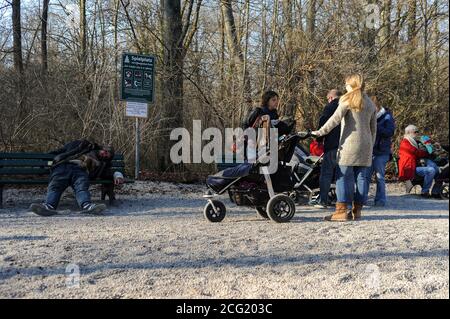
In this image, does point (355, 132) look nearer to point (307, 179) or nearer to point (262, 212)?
point (262, 212)

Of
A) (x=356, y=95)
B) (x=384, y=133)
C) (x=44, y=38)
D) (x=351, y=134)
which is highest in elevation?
(x=44, y=38)

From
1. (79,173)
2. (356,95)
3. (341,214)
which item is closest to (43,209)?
(79,173)

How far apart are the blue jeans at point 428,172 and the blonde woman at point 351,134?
144 inches

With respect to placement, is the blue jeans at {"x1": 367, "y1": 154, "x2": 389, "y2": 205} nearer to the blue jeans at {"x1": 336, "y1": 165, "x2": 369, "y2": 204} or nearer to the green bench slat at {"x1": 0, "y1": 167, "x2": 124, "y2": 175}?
the blue jeans at {"x1": 336, "y1": 165, "x2": 369, "y2": 204}

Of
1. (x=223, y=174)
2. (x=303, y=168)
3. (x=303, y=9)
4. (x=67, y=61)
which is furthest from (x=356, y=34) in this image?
(x=223, y=174)

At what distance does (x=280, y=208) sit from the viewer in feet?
21.7

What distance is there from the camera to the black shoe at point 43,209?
6785 mm

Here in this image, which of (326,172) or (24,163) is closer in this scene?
(24,163)

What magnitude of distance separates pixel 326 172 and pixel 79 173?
3805 millimetres

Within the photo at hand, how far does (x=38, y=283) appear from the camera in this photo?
3.84m

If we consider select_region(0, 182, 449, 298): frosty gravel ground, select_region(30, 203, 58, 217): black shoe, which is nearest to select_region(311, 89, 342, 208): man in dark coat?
select_region(0, 182, 449, 298): frosty gravel ground

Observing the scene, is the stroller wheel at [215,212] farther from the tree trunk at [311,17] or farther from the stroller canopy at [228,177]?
the tree trunk at [311,17]

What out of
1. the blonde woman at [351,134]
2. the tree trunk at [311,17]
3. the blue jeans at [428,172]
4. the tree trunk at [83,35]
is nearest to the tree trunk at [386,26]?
the tree trunk at [311,17]
